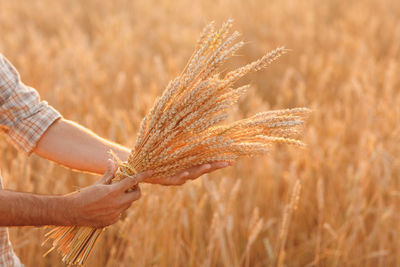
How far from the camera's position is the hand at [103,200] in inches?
34.8

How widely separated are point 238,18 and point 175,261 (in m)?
3.60

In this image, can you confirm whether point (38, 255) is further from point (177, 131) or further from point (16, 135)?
point (177, 131)

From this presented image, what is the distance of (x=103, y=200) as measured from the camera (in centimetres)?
89

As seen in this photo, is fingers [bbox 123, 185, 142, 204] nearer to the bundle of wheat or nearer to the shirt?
the bundle of wheat

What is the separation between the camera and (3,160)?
6.78 ft

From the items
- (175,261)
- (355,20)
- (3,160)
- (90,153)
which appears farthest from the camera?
(355,20)

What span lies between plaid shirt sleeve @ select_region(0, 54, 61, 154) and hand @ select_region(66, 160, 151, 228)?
0.87 feet

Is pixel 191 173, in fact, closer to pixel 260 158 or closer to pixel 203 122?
pixel 203 122

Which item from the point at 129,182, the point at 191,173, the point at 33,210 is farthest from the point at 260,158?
the point at 33,210

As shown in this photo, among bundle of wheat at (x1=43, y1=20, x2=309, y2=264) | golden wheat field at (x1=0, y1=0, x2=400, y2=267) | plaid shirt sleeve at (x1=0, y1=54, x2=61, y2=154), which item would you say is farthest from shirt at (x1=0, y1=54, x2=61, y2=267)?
bundle of wheat at (x1=43, y1=20, x2=309, y2=264)

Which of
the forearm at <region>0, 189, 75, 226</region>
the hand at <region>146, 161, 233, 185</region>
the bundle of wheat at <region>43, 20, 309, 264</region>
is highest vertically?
the bundle of wheat at <region>43, 20, 309, 264</region>

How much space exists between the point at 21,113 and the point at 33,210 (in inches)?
12.4

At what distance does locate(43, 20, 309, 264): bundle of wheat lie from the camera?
89 cm

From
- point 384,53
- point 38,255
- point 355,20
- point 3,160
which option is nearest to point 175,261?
point 38,255
